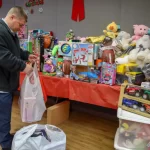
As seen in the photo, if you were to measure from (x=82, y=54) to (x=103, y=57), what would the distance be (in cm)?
24

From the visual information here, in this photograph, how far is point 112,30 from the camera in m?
2.60

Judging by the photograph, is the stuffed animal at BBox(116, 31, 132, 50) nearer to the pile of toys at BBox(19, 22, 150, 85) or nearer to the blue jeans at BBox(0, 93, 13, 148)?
the pile of toys at BBox(19, 22, 150, 85)

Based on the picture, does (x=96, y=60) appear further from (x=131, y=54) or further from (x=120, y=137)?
(x=120, y=137)

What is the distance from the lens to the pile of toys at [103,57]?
2.05m

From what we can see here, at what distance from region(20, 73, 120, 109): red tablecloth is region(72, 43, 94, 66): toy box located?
9.4 inches

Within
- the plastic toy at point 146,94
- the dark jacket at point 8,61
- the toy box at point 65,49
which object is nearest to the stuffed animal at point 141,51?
the plastic toy at point 146,94

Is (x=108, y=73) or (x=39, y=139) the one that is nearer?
(x=39, y=139)

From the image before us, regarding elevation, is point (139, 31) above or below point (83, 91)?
above

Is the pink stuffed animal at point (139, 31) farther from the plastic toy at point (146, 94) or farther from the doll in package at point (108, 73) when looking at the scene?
the plastic toy at point (146, 94)

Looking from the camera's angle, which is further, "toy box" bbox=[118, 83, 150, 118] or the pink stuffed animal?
the pink stuffed animal

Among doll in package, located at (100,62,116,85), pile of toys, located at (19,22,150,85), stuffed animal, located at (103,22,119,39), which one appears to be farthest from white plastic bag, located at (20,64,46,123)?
stuffed animal, located at (103,22,119,39)

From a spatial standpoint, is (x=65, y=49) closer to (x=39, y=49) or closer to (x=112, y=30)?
(x=39, y=49)

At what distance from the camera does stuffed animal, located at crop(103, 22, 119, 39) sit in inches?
101

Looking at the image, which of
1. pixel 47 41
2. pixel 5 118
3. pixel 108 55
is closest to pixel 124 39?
pixel 108 55
